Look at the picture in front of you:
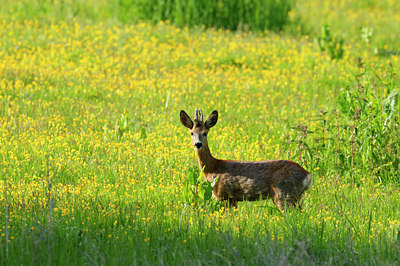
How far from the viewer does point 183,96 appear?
1153 centimetres

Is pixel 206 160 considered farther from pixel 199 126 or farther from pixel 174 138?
pixel 174 138

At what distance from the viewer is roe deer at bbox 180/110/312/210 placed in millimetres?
6398

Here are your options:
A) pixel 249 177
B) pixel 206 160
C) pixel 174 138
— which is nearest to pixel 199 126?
pixel 206 160

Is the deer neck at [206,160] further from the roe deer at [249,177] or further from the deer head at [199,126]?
the deer head at [199,126]

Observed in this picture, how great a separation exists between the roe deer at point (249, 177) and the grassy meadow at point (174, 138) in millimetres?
176

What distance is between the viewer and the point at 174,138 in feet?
30.1

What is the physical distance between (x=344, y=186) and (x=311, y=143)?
1477 mm

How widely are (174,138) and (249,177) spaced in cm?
279

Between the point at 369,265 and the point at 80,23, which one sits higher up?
the point at 80,23

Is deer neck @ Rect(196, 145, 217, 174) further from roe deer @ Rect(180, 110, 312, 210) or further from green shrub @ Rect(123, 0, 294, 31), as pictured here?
green shrub @ Rect(123, 0, 294, 31)

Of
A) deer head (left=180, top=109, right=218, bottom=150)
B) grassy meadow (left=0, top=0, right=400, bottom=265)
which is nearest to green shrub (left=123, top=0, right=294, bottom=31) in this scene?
grassy meadow (left=0, top=0, right=400, bottom=265)

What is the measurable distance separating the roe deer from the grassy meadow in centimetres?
18

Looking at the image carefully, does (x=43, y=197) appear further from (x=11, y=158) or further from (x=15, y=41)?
(x=15, y=41)

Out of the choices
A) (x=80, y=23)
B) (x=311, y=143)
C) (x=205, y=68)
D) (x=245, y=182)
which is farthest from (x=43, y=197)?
(x=80, y=23)
